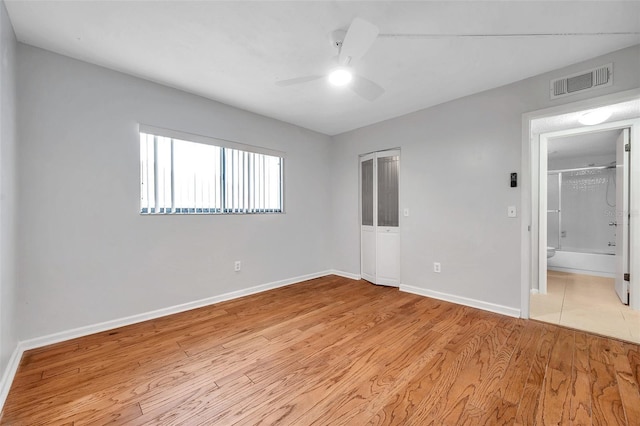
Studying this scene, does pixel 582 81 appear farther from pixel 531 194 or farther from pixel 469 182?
pixel 469 182

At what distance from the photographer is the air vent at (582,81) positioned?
2238 mm

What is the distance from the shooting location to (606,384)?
5.40 ft

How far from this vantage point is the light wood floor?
1418 millimetres

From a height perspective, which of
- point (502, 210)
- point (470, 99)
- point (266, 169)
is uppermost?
point (470, 99)

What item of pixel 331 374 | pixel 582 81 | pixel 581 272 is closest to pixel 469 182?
pixel 582 81

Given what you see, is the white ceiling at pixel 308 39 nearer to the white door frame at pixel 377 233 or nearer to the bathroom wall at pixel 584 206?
the white door frame at pixel 377 233

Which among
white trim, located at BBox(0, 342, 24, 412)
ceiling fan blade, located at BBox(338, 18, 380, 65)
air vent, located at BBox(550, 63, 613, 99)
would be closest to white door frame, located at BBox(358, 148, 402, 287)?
air vent, located at BBox(550, 63, 613, 99)

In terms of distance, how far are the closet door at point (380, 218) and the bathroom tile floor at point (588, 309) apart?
1.73m

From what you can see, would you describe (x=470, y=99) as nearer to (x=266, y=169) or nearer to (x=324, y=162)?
(x=324, y=162)

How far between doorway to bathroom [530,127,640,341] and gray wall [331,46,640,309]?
0.73m

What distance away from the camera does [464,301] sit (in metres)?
3.11

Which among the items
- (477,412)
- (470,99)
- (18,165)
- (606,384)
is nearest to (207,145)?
(18,165)

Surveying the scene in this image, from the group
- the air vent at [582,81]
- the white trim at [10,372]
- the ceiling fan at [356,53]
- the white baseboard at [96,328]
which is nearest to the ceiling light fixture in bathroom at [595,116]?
the air vent at [582,81]

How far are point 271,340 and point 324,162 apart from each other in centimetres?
315
